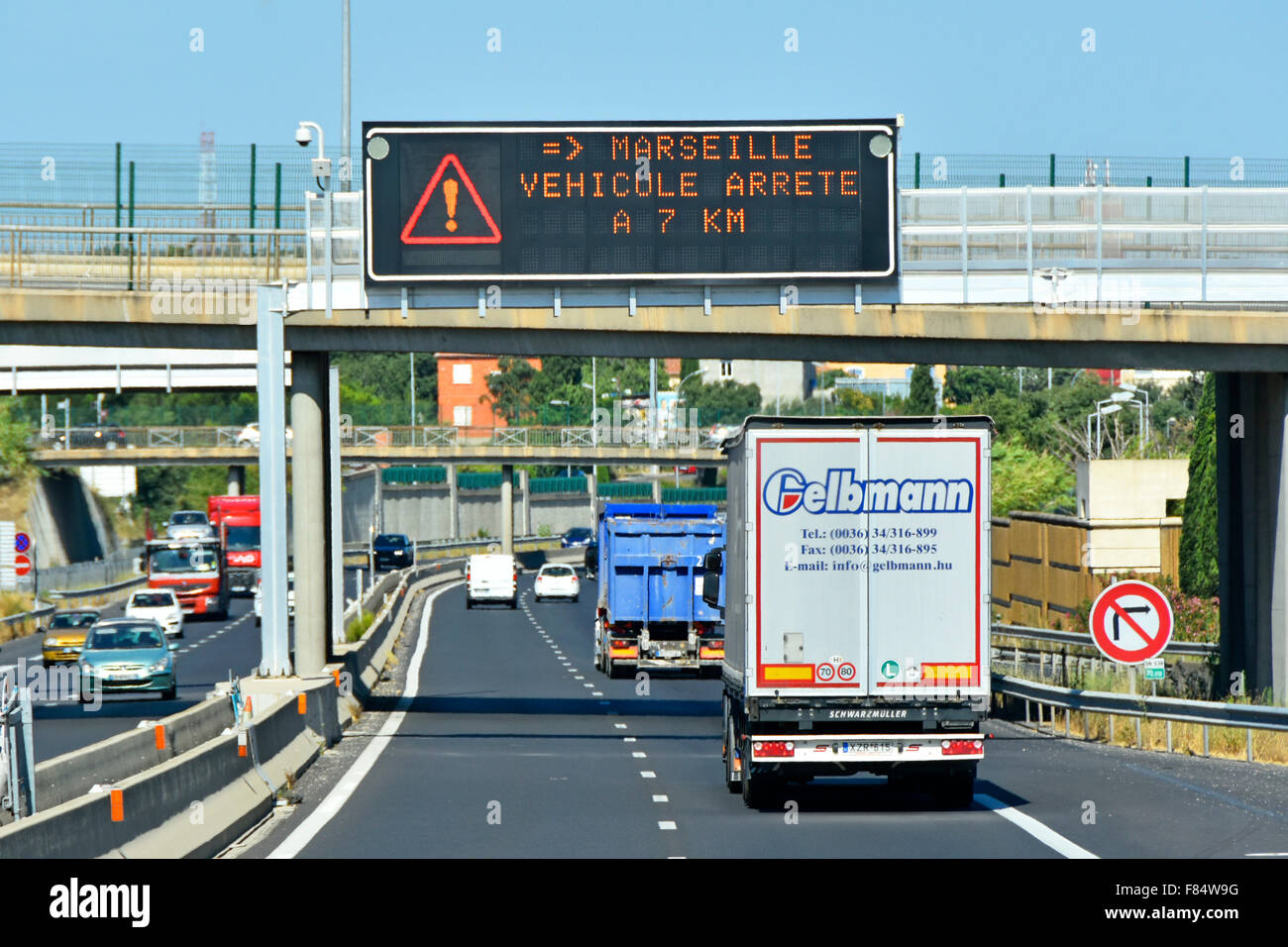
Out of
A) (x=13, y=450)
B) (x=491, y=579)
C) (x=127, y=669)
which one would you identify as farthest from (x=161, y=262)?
(x=13, y=450)

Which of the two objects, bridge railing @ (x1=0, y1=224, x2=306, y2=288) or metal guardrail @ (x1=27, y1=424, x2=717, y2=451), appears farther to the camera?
metal guardrail @ (x1=27, y1=424, x2=717, y2=451)

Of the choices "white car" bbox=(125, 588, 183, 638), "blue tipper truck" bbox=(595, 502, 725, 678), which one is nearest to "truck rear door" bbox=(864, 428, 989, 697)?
"blue tipper truck" bbox=(595, 502, 725, 678)

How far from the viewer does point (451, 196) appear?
991 inches

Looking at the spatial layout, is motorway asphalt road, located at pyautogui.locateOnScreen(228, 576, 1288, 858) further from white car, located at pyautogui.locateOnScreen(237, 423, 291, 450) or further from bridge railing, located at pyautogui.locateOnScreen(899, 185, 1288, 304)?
white car, located at pyautogui.locateOnScreen(237, 423, 291, 450)

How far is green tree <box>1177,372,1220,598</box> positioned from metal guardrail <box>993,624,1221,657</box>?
4201 millimetres

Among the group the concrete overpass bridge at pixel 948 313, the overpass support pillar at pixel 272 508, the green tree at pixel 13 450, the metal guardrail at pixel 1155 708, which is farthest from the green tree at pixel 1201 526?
the green tree at pixel 13 450

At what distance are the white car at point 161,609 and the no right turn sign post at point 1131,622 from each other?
126 ft

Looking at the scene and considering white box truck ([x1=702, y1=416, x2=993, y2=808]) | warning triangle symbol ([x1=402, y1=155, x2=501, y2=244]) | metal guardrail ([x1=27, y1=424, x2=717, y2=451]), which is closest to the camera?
white box truck ([x1=702, y1=416, x2=993, y2=808])

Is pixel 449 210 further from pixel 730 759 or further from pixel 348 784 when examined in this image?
pixel 730 759

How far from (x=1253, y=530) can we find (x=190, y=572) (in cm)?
4569

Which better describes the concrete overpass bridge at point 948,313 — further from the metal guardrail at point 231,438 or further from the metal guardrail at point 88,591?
the metal guardrail at point 231,438

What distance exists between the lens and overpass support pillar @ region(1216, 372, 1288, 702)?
28156 mm

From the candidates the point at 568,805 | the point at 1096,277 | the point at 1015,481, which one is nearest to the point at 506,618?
the point at 1015,481

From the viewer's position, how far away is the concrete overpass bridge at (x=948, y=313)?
2669 cm
